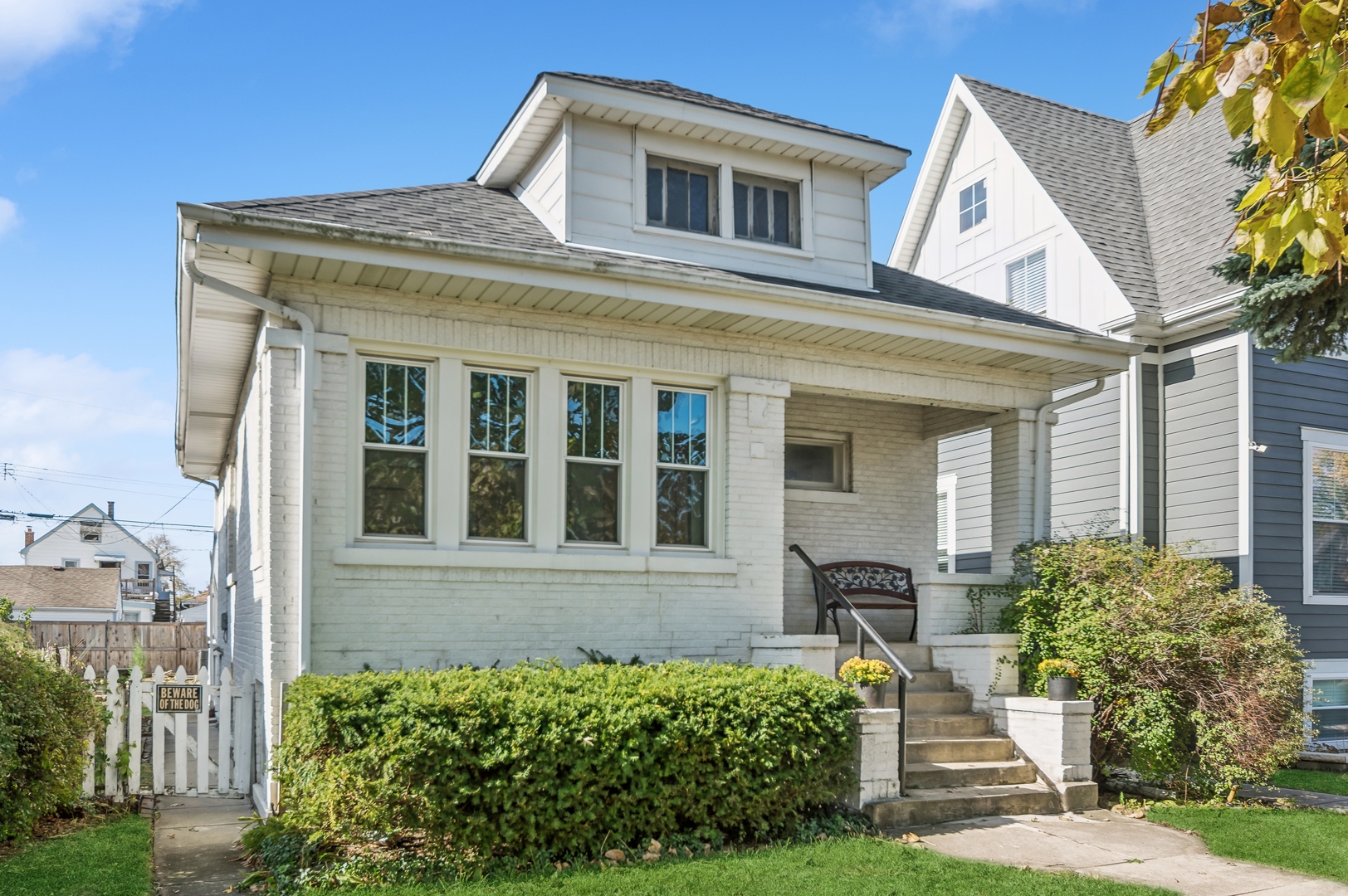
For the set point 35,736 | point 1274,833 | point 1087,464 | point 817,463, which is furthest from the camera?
point 1087,464

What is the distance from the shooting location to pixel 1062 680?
892 cm

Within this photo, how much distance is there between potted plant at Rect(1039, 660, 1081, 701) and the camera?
8.93 meters

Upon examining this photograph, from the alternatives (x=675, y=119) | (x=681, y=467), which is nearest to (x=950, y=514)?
(x=681, y=467)

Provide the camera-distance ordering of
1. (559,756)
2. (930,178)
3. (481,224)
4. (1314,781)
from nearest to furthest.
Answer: (559,756) < (481,224) < (1314,781) < (930,178)

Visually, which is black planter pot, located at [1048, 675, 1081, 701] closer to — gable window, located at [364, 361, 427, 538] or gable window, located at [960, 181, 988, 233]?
gable window, located at [364, 361, 427, 538]

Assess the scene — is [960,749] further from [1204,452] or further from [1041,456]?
[1204,452]

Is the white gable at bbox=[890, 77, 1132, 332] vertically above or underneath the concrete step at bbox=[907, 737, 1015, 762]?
above

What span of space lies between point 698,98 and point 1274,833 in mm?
8104

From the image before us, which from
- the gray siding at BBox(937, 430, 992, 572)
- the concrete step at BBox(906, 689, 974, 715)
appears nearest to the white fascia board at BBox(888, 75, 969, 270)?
the gray siding at BBox(937, 430, 992, 572)

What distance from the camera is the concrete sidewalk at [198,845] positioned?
6445mm

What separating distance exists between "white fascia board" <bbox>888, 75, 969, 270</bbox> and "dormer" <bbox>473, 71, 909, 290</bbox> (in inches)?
255

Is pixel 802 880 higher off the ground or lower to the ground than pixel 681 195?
lower

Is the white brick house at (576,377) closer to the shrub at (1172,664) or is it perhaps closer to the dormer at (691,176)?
the dormer at (691,176)

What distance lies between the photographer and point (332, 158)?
12281mm
